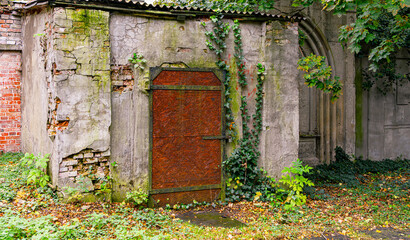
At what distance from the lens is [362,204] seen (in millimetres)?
7219

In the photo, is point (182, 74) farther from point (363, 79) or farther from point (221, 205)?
point (363, 79)

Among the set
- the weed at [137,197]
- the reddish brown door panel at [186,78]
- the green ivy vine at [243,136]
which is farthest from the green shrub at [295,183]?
the weed at [137,197]

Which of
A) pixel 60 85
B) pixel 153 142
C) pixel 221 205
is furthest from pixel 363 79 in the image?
pixel 60 85

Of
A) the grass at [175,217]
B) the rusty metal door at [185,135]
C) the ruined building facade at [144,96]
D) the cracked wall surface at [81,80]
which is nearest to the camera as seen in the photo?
the grass at [175,217]

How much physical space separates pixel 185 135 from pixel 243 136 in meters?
1.21

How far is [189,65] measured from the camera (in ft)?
21.9

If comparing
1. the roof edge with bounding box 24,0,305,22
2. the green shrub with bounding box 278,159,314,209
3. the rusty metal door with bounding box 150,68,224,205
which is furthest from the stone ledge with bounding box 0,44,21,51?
the green shrub with bounding box 278,159,314,209

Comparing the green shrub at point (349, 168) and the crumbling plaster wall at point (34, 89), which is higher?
the crumbling plaster wall at point (34, 89)

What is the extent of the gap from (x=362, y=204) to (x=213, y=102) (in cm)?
363

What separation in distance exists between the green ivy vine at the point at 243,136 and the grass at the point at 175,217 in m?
0.36

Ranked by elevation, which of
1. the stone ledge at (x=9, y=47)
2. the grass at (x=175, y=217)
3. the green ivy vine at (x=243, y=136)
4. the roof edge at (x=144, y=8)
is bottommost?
the grass at (x=175, y=217)

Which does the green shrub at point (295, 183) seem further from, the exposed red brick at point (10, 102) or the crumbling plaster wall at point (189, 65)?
the exposed red brick at point (10, 102)

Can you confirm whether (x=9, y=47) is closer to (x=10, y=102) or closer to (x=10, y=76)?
(x=10, y=76)

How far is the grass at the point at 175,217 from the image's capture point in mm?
4809
